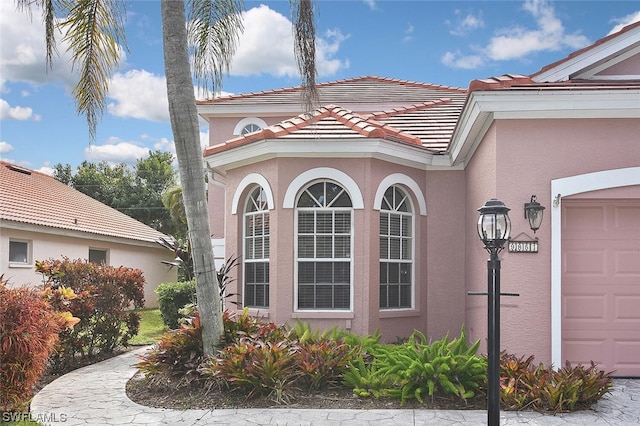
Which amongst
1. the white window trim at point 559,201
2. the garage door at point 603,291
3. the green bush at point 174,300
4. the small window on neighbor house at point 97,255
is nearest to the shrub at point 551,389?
the white window trim at point 559,201

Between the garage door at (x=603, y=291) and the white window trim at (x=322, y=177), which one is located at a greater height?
the white window trim at (x=322, y=177)

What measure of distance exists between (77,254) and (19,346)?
47.1ft

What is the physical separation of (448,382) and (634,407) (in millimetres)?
2086

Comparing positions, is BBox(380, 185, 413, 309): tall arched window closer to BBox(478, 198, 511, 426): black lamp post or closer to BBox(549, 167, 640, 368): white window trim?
BBox(549, 167, 640, 368): white window trim

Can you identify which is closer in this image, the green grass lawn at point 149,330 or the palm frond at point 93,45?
the palm frond at point 93,45

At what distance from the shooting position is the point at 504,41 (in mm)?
12219

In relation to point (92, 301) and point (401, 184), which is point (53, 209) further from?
point (401, 184)

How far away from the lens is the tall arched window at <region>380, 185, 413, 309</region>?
34.6 ft

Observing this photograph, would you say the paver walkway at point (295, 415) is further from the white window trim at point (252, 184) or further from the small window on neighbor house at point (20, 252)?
the small window on neighbor house at point (20, 252)

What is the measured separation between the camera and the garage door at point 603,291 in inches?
319

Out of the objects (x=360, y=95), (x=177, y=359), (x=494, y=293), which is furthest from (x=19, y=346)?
(x=360, y=95)

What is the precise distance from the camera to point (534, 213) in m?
7.72

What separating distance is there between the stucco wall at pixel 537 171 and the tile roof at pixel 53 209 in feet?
44.6

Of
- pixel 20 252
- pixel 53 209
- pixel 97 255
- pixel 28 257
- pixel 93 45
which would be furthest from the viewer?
pixel 97 255
